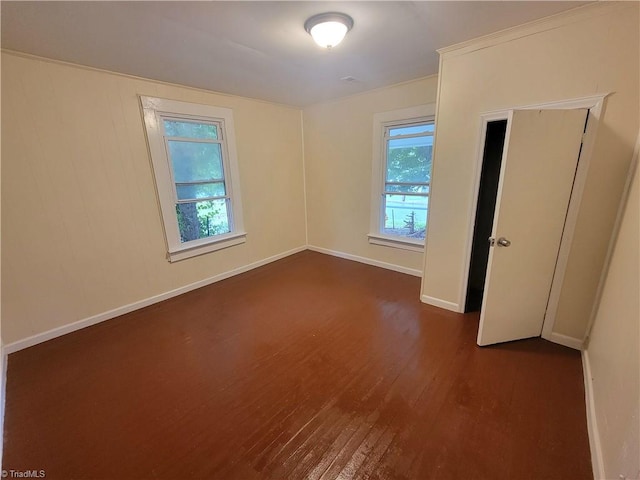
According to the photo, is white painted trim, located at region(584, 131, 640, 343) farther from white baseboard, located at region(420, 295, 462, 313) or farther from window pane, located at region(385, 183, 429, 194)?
window pane, located at region(385, 183, 429, 194)

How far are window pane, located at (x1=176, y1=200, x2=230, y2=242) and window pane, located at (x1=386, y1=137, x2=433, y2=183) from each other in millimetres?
2347

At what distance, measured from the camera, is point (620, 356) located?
1.34 m

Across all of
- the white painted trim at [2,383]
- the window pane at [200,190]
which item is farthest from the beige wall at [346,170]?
the white painted trim at [2,383]

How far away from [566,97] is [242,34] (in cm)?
235

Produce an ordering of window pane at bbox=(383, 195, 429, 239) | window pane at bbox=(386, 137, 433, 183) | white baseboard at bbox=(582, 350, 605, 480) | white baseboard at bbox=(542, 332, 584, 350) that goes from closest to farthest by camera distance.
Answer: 1. white baseboard at bbox=(582, 350, 605, 480)
2. white baseboard at bbox=(542, 332, 584, 350)
3. window pane at bbox=(386, 137, 433, 183)
4. window pane at bbox=(383, 195, 429, 239)

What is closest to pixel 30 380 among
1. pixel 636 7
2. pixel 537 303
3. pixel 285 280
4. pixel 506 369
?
pixel 285 280

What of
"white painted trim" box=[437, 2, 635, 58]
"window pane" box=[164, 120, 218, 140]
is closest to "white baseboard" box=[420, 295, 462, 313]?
"white painted trim" box=[437, 2, 635, 58]

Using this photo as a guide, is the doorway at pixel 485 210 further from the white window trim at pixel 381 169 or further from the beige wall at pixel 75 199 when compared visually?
the beige wall at pixel 75 199

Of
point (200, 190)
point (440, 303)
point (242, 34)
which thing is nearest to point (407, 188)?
point (440, 303)

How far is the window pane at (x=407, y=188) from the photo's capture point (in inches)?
136

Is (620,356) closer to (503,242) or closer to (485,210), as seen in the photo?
(503,242)

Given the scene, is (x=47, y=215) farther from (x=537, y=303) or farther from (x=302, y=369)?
(x=537, y=303)

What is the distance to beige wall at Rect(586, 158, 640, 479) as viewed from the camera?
109cm

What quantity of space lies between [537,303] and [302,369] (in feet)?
6.53
